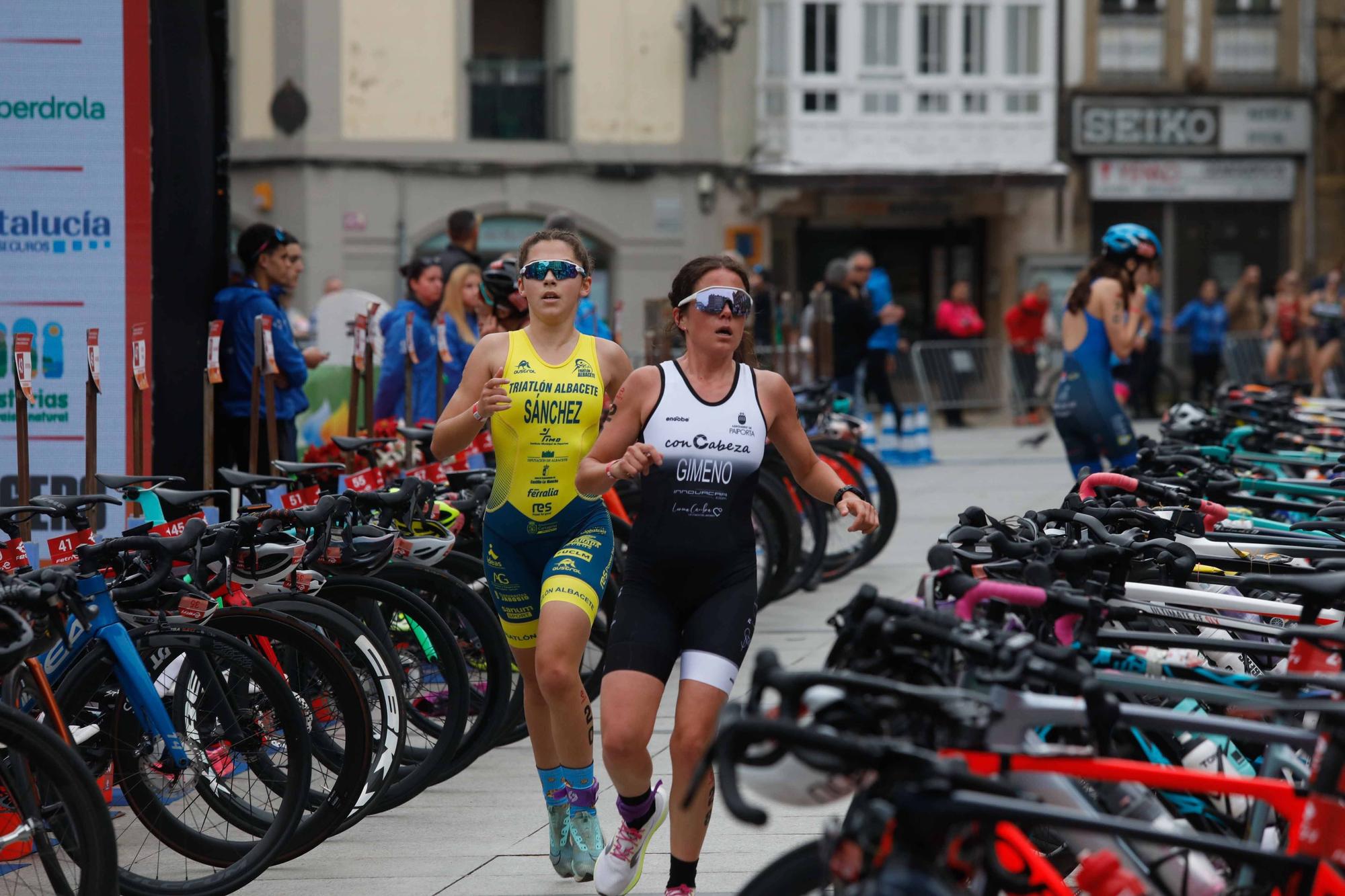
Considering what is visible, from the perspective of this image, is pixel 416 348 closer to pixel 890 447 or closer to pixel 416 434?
pixel 416 434

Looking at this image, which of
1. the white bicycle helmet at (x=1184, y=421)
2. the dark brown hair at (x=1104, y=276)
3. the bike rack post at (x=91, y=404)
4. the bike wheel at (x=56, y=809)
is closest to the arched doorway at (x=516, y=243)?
the dark brown hair at (x=1104, y=276)

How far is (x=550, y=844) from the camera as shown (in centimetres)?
532

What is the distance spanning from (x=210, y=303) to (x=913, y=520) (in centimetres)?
662

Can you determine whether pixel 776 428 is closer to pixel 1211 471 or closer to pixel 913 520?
pixel 1211 471

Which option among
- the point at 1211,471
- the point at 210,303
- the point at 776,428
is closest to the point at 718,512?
the point at 776,428

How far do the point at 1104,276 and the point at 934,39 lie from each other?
20.3m

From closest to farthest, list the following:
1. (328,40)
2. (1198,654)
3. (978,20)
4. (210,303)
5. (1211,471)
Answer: (1198,654) → (1211,471) → (210,303) → (328,40) → (978,20)

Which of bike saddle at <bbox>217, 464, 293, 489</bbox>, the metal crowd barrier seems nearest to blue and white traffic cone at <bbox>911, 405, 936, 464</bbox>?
the metal crowd barrier

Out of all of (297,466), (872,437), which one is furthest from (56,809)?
(872,437)

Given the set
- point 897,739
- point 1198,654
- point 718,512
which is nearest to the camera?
point 897,739

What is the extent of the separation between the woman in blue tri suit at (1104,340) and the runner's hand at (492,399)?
457 cm

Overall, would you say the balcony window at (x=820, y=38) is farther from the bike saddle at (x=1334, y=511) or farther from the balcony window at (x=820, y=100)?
the bike saddle at (x=1334, y=511)

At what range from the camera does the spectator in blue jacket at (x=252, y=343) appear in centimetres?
825

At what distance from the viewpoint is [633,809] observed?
4.73 metres
